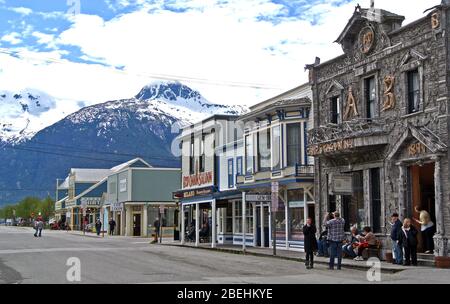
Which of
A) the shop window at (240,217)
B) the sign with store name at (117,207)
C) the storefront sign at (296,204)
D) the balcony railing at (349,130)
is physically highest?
the balcony railing at (349,130)

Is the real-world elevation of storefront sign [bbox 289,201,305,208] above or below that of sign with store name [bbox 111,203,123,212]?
below

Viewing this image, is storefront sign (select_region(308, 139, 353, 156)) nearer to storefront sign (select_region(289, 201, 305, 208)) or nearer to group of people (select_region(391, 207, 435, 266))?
storefront sign (select_region(289, 201, 305, 208))

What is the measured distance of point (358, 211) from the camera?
86.9 ft

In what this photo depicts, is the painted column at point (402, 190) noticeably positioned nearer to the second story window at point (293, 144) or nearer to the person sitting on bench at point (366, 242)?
the person sitting on bench at point (366, 242)

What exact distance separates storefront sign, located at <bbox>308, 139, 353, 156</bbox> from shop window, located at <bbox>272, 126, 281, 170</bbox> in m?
3.44

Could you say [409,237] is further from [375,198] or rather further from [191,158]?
[191,158]

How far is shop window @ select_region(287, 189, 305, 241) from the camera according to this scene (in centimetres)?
3061

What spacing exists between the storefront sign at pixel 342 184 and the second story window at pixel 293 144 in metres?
5.13

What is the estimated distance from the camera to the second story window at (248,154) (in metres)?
34.8

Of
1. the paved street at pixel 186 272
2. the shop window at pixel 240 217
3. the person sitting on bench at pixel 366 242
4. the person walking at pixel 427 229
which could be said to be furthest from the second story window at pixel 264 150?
the person walking at pixel 427 229

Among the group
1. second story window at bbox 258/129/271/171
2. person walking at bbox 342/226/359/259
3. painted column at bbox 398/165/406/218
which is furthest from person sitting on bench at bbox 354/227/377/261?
second story window at bbox 258/129/271/171
